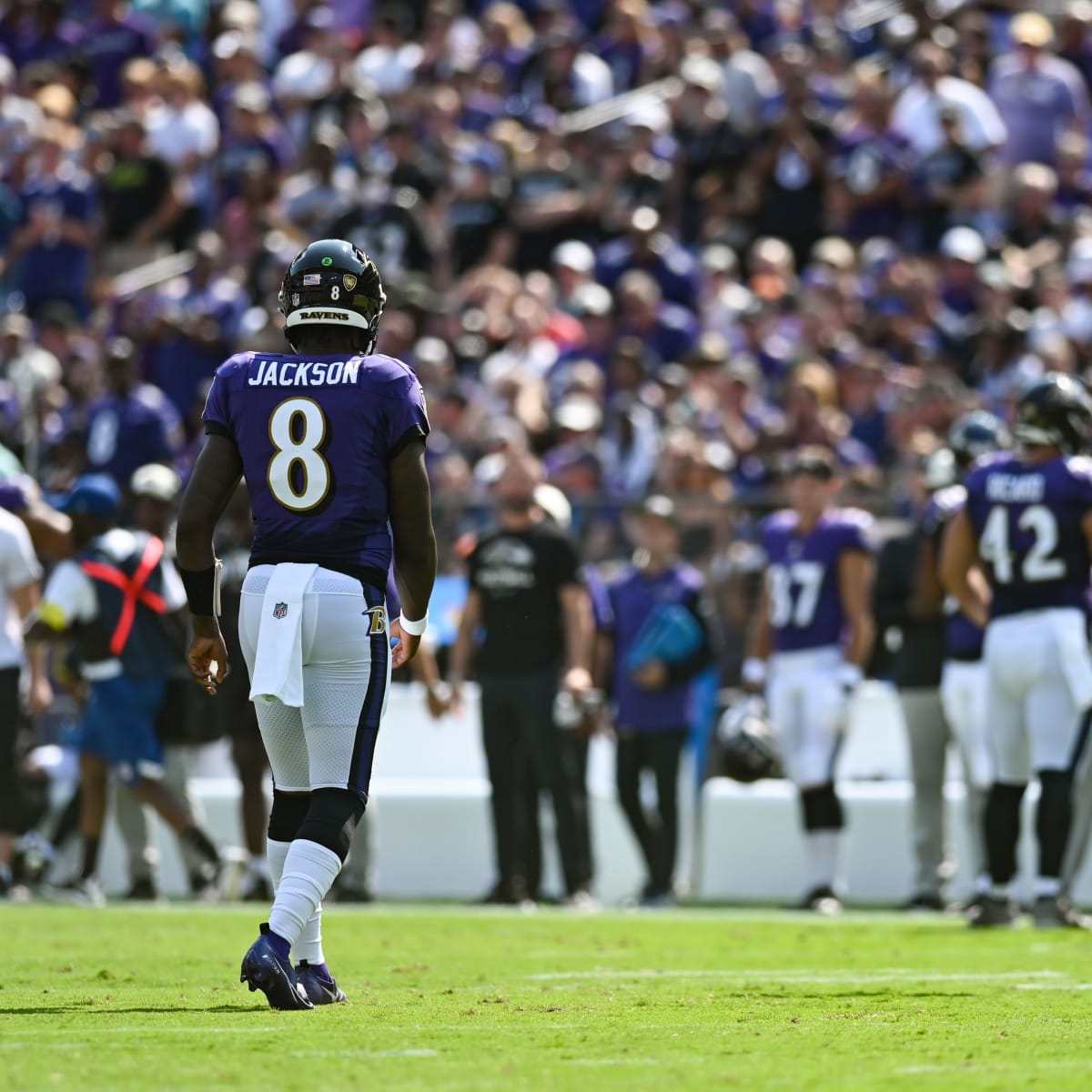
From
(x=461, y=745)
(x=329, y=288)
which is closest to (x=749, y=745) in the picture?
(x=461, y=745)

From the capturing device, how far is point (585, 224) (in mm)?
19312

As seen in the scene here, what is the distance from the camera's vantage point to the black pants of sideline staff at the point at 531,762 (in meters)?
13.0

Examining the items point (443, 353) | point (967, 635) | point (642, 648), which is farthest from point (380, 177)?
point (967, 635)

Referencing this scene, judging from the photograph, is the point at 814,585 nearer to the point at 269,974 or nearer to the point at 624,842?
the point at 624,842

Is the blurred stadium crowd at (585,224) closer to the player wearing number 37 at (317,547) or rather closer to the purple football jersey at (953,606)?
the purple football jersey at (953,606)

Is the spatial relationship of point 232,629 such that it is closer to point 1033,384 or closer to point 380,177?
point 1033,384

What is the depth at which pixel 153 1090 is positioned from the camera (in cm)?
485

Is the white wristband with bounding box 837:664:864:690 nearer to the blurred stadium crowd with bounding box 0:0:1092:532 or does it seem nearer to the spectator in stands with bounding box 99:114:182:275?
the blurred stadium crowd with bounding box 0:0:1092:532

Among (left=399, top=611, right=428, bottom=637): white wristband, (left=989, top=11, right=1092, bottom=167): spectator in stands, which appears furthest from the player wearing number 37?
(left=989, top=11, right=1092, bottom=167): spectator in stands

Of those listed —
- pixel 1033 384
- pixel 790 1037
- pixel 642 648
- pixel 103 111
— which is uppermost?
pixel 103 111

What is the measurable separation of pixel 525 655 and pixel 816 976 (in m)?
5.15

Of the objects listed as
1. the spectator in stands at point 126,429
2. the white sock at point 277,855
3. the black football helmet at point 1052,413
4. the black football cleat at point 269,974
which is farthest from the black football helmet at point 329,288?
the spectator in stands at point 126,429

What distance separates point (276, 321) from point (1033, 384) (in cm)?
786

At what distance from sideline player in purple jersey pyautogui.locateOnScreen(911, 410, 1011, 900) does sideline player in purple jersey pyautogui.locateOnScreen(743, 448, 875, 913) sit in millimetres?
407
